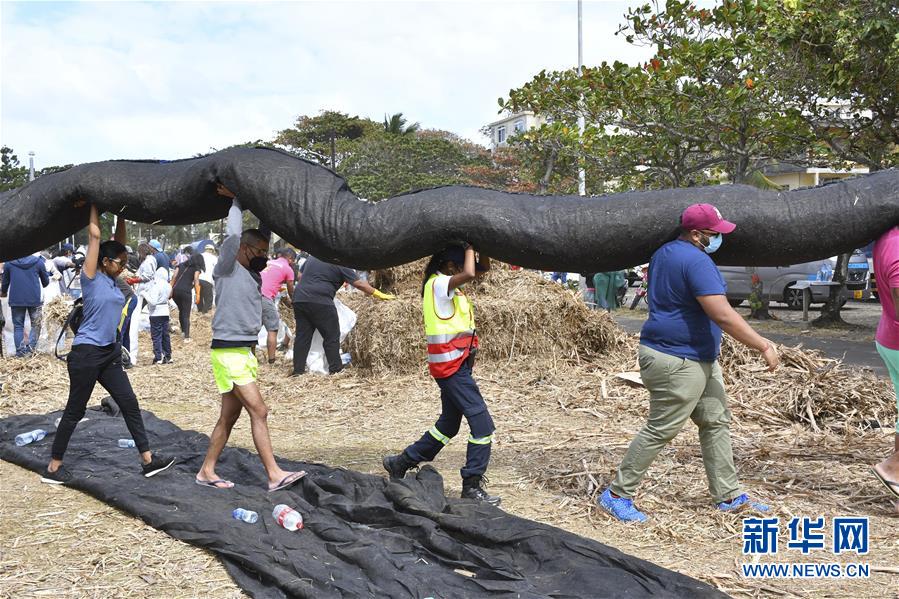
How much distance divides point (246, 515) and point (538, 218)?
2654 mm

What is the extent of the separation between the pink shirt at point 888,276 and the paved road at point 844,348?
6.27 meters

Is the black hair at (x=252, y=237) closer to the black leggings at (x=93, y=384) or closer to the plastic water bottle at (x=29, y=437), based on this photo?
the black leggings at (x=93, y=384)

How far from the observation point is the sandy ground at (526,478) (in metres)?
4.51

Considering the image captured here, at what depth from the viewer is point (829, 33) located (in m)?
12.5

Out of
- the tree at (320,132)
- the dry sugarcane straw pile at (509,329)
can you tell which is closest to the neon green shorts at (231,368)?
the dry sugarcane straw pile at (509,329)

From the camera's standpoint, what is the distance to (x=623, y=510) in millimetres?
5348

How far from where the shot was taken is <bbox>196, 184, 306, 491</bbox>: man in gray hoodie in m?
5.60

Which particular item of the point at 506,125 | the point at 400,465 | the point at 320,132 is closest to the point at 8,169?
the point at 320,132

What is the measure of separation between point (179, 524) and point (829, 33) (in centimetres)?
1197

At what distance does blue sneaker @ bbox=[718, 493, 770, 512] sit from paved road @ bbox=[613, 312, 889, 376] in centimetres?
656

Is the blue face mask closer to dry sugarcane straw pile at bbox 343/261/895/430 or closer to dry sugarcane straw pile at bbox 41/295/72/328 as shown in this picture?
dry sugarcane straw pile at bbox 343/261/895/430

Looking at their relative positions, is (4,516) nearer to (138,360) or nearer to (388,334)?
(388,334)

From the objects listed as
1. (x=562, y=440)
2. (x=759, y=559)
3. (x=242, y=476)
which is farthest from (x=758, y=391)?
(x=242, y=476)

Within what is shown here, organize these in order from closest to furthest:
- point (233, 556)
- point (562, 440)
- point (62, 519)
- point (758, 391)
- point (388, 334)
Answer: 1. point (233, 556)
2. point (62, 519)
3. point (562, 440)
4. point (758, 391)
5. point (388, 334)
